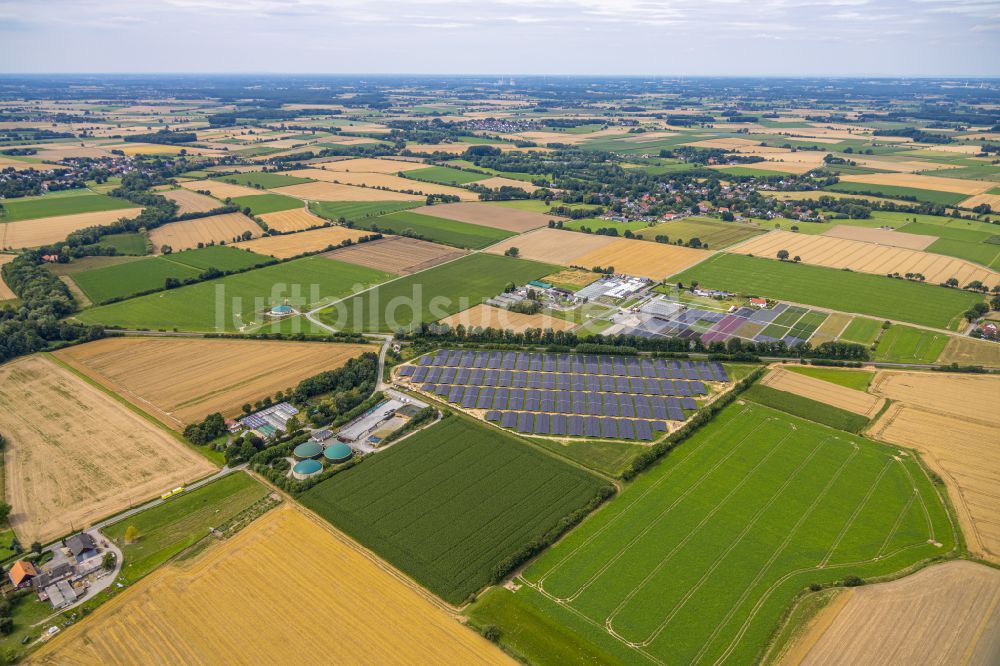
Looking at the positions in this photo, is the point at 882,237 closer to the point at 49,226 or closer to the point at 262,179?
the point at 262,179

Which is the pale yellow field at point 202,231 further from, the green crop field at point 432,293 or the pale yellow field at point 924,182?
the pale yellow field at point 924,182

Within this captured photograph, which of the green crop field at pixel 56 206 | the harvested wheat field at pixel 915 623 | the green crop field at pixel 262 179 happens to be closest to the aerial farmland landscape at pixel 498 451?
the harvested wheat field at pixel 915 623

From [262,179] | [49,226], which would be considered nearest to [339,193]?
[262,179]

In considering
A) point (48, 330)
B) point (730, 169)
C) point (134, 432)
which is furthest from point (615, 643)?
point (730, 169)

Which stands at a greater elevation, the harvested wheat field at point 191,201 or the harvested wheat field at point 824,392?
the harvested wheat field at point 191,201

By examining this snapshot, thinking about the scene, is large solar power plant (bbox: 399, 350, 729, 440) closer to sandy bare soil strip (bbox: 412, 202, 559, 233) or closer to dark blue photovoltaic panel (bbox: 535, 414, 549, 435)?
dark blue photovoltaic panel (bbox: 535, 414, 549, 435)

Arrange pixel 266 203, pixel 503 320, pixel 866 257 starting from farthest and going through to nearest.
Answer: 1. pixel 266 203
2. pixel 866 257
3. pixel 503 320
